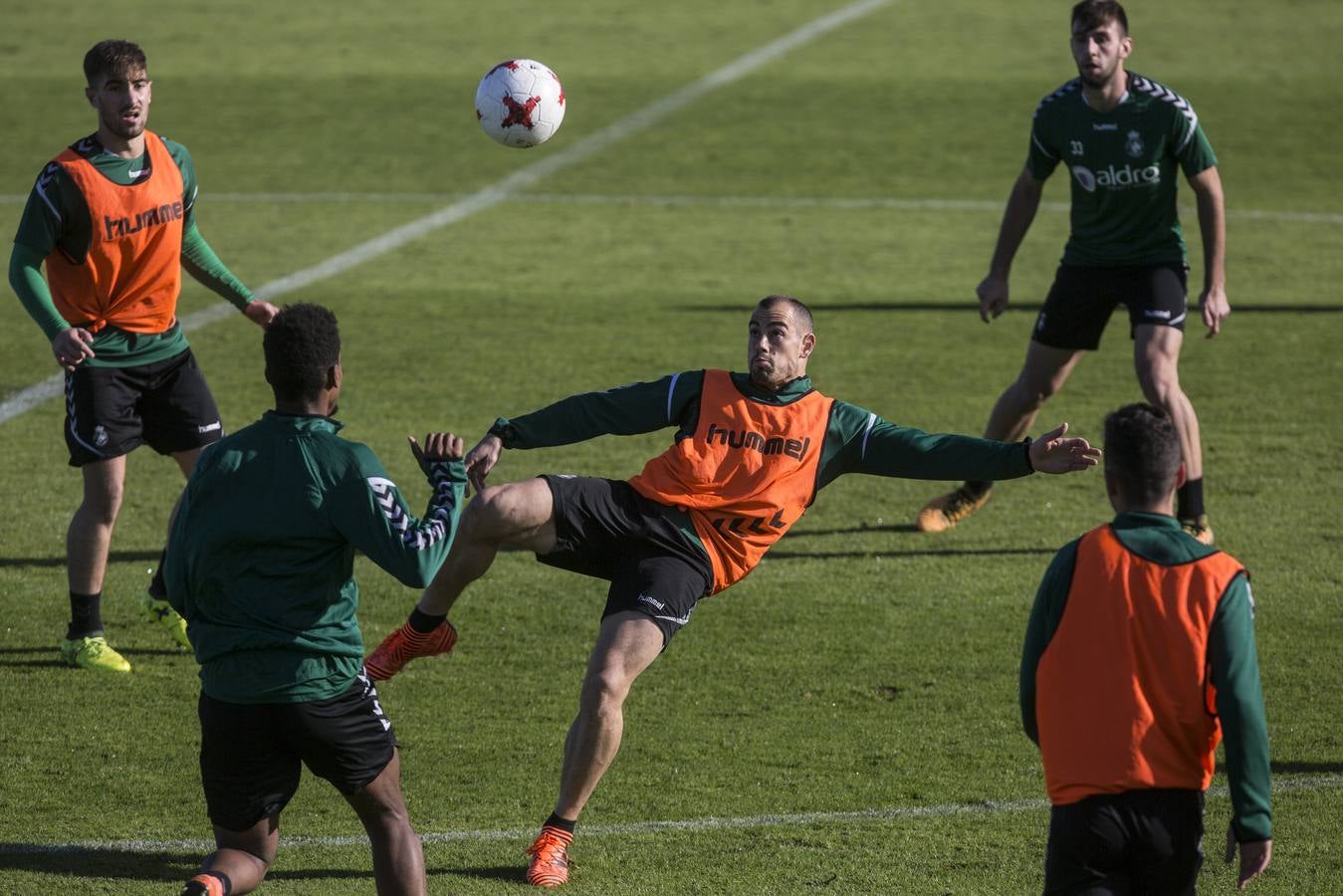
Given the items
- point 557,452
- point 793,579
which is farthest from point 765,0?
point 793,579

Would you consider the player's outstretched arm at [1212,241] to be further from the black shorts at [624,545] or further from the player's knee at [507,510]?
the player's knee at [507,510]

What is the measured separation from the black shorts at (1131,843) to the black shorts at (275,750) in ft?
6.03

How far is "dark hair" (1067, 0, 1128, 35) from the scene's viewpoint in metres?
8.88

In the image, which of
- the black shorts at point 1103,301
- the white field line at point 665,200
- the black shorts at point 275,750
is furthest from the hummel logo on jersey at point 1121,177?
the white field line at point 665,200

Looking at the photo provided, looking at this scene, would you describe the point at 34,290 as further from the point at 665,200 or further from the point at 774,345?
the point at 665,200

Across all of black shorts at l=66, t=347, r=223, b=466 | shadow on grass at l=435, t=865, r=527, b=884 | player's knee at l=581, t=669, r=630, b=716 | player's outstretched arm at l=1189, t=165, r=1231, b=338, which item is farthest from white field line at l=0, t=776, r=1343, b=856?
player's outstretched arm at l=1189, t=165, r=1231, b=338

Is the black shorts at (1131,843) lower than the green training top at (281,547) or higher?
lower

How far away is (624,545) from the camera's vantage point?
21.5 ft

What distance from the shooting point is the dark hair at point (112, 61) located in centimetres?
738

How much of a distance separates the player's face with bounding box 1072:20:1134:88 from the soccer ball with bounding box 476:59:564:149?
109 inches

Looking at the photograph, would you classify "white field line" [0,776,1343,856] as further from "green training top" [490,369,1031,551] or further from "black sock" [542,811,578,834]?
"green training top" [490,369,1031,551]

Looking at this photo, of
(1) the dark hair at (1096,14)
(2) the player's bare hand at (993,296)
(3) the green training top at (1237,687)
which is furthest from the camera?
(2) the player's bare hand at (993,296)

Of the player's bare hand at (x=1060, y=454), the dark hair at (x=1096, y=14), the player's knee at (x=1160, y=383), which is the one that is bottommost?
the player's bare hand at (x=1060, y=454)

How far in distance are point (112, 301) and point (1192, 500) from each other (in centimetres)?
521
